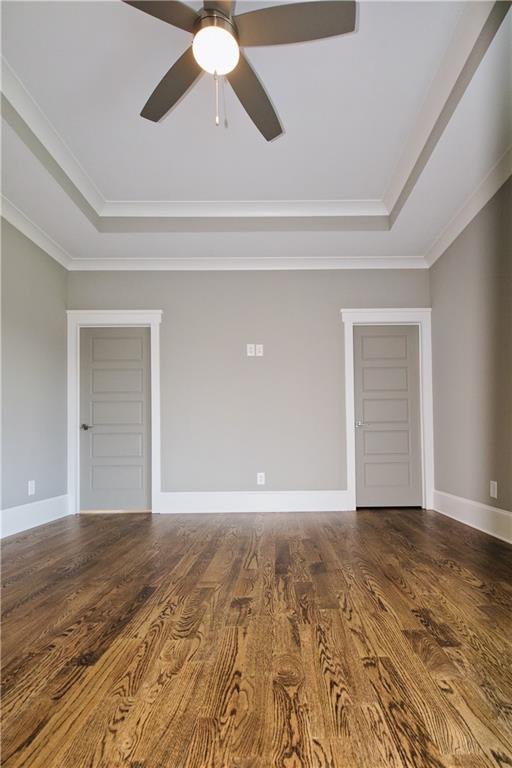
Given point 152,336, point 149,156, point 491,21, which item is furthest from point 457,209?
point 152,336

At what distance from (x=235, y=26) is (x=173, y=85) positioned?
40 cm

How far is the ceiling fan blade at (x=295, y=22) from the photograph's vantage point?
192 centimetres

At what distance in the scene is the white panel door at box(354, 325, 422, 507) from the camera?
16.0ft

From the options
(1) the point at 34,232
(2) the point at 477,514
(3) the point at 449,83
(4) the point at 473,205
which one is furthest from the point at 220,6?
(2) the point at 477,514

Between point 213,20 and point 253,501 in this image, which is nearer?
point 213,20

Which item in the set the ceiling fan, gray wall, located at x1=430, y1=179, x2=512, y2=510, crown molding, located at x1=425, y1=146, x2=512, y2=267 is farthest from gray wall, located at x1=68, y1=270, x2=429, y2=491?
the ceiling fan

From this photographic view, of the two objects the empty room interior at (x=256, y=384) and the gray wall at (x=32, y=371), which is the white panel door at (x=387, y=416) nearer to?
the empty room interior at (x=256, y=384)

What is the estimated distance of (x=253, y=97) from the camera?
2.40 metres

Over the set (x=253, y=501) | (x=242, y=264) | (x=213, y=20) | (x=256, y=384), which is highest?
(x=213, y=20)

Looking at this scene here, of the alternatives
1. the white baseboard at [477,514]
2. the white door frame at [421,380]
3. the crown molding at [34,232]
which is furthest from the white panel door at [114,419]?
the white baseboard at [477,514]

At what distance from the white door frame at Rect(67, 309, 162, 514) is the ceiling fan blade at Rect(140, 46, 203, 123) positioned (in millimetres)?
2568

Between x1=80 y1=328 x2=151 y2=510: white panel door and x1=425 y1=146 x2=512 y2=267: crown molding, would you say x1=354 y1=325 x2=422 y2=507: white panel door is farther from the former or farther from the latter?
x1=80 y1=328 x2=151 y2=510: white panel door

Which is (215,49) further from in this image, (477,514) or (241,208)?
(477,514)

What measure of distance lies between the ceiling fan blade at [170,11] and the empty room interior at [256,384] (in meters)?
0.05
